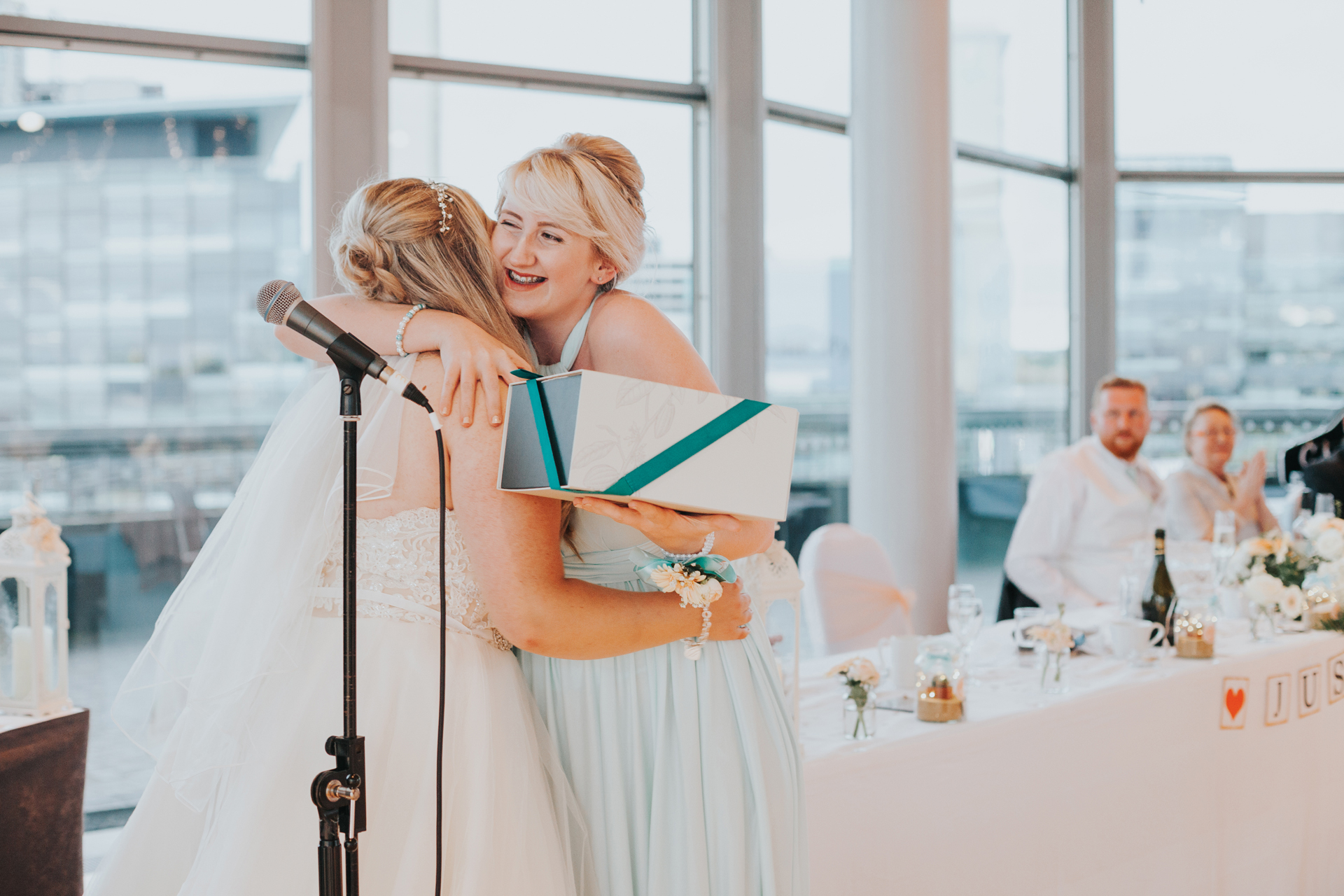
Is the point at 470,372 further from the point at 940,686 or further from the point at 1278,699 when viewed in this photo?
the point at 1278,699

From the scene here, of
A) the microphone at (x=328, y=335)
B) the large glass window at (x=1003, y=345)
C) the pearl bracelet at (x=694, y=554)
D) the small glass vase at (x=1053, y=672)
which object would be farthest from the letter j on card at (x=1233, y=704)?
the large glass window at (x=1003, y=345)

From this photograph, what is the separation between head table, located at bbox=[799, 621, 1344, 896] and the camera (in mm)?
1995

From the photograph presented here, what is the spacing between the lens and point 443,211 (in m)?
1.41

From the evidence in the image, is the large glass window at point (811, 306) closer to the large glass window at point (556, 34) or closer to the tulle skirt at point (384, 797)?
the large glass window at point (556, 34)

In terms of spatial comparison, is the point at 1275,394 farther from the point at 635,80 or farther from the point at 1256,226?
the point at 635,80

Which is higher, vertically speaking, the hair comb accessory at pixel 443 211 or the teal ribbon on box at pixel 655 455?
the hair comb accessory at pixel 443 211

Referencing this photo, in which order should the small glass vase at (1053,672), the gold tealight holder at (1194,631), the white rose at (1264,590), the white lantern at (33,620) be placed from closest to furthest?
1. the white lantern at (33,620)
2. the small glass vase at (1053,672)
3. the gold tealight holder at (1194,631)
4. the white rose at (1264,590)

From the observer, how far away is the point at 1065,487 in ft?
14.1

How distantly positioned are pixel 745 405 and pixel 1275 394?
5.98 m

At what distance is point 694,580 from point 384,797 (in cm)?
49

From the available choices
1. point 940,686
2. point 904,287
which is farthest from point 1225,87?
point 940,686

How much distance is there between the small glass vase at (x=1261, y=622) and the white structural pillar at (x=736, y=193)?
2273mm

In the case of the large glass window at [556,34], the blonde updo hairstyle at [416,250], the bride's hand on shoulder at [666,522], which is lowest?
the bride's hand on shoulder at [666,522]

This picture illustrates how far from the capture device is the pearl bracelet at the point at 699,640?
4.91 ft
